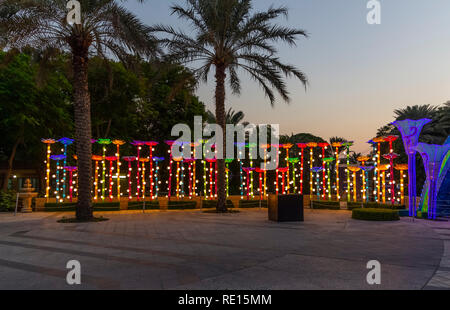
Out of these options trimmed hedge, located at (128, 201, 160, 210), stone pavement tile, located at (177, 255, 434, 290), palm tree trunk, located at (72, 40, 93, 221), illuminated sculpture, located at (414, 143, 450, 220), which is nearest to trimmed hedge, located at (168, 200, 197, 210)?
trimmed hedge, located at (128, 201, 160, 210)

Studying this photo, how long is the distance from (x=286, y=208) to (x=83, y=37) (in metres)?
11.5

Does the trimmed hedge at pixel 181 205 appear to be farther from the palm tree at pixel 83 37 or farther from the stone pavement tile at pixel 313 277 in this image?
the stone pavement tile at pixel 313 277

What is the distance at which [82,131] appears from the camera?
15797mm

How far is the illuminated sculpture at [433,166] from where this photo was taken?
1661 cm

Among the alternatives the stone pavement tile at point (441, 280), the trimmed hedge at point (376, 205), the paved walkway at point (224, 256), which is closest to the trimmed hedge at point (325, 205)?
the trimmed hedge at point (376, 205)

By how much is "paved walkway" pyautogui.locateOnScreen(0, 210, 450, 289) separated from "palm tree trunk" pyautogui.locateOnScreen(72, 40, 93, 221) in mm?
2378

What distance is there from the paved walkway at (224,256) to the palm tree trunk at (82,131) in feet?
7.80

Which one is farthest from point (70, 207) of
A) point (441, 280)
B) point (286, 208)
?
point (441, 280)

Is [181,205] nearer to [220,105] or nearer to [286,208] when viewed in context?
[220,105]

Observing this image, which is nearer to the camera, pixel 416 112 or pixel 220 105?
pixel 220 105

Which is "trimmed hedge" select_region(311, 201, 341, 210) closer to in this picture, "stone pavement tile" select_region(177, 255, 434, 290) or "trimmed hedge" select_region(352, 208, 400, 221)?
"trimmed hedge" select_region(352, 208, 400, 221)
